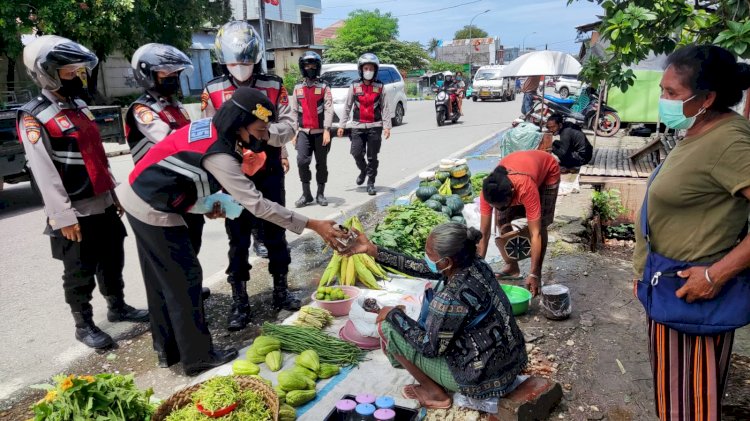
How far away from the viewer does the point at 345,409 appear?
281 cm

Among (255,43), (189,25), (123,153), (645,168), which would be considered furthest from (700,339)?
(189,25)

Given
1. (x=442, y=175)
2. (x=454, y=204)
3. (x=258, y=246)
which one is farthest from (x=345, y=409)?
(x=442, y=175)

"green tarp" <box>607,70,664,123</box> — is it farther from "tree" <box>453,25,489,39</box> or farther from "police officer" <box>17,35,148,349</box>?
"tree" <box>453,25,489,39</box>

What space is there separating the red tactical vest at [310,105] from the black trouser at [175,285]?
4.69 metres

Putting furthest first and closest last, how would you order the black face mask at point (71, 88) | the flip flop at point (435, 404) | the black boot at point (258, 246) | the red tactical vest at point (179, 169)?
the black boot at point (258, 246) < the black face mask at point (71, 88) < the red tactical vest at point (179, 169) < the flip flop at point (435, 404)

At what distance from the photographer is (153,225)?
3369mm

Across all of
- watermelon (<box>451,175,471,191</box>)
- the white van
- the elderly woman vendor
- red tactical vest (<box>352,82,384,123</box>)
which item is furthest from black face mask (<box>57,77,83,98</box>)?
the white van

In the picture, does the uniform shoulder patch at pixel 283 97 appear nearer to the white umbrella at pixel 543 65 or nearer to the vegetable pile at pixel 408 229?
the vegetable pile at pixel 408 229

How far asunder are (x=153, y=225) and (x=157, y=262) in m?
0.26

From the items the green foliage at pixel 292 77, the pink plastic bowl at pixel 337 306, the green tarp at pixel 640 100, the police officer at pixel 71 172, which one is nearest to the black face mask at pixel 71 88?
the police officer at pixel 71 172

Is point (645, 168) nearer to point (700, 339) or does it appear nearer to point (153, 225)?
point (700, 339)

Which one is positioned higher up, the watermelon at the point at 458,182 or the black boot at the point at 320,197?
the watermelon at the point at 458,182

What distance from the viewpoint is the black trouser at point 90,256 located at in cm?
394

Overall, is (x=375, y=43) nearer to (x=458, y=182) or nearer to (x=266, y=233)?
(x=458, y=182)
